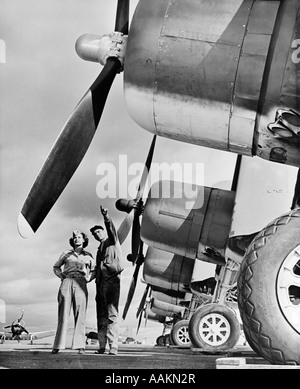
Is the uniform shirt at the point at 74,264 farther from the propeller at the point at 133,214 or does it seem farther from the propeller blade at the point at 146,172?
the propeller at the point at 133,214

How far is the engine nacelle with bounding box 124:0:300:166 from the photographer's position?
3.87 m

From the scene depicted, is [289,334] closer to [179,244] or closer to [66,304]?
[66,304]

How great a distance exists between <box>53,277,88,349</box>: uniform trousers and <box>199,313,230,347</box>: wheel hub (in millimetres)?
2730

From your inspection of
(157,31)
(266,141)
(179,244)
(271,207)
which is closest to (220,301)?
(179,244)

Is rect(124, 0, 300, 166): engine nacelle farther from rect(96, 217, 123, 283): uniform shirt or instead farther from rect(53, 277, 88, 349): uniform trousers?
rect(53, 277, 88, 349): uniform trousers

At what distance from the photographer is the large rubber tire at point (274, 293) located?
9.83 feet

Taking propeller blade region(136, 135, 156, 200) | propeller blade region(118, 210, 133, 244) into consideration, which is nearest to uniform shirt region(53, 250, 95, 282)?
propeller blade region(136, 135, 156, 200)

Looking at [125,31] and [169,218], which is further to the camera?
[169,218]

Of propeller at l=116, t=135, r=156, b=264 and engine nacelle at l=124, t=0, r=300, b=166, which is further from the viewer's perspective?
propeller at l=116, t=135, r=156, b=264

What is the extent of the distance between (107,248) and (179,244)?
3.58 meters

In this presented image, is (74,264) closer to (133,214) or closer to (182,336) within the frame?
(133,214)

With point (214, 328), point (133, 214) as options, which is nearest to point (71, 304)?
point (214, 328)

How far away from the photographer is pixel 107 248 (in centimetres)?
588
